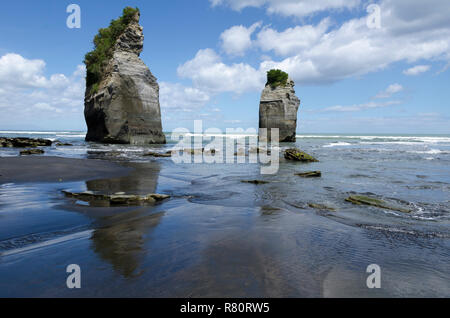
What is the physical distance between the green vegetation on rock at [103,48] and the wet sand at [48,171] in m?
21.7

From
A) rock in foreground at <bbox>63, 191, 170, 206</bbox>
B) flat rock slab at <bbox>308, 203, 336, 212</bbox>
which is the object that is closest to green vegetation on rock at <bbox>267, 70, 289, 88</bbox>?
flat rock slab at <bbox>308, 203, 336, 212</bbox>

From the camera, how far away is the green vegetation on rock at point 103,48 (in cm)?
3042

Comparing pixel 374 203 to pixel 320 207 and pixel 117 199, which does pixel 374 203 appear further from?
pixel 117 199

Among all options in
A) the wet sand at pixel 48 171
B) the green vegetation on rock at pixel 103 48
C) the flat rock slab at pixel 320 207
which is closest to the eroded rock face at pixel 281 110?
the green vegetation on rock at pixel 103 48

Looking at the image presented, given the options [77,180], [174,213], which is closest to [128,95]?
[77,180]

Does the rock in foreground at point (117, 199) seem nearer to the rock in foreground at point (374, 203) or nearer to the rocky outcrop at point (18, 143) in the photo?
the rock in foreground at point (374, 203)

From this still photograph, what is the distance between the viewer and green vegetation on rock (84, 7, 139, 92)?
99.8ft

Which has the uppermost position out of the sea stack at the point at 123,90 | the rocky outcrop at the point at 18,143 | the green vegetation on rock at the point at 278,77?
the green vegetation on rock at the point at 278,77

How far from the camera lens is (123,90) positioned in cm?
2759

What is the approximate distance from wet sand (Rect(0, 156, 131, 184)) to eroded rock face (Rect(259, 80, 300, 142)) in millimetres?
35430

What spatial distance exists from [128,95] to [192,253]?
90.9 ft

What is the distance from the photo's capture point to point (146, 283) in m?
2.64

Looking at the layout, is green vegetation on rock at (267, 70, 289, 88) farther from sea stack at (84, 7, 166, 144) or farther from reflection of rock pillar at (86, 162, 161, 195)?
reflection of rock pillar at (86, 162, 161, 195)
